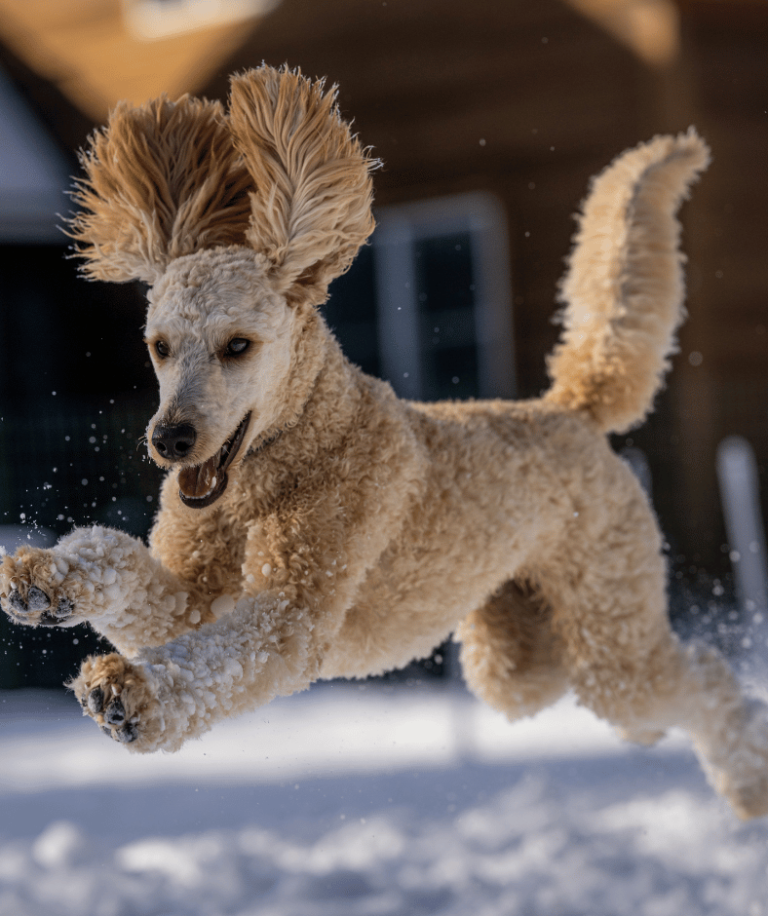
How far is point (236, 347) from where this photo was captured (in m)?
1.78

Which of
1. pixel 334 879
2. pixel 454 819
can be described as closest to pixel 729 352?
pixel 454 819

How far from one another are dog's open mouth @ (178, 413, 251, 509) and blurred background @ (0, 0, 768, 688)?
4.39 metres

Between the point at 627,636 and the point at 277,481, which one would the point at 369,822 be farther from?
the point at 277,481

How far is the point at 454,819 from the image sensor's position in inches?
150

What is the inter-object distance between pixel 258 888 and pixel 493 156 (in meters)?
5.17

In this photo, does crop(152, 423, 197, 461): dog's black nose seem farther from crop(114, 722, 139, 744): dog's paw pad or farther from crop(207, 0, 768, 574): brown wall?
crop(207, 0, 768, 574): brown wall

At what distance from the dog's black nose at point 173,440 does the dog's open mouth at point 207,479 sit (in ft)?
0.35

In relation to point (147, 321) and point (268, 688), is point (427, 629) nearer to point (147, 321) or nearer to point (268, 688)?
point (268, 688)

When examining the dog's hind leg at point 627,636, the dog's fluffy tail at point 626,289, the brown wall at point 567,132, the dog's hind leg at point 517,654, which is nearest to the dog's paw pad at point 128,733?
the dog's hind leg at point 627,636

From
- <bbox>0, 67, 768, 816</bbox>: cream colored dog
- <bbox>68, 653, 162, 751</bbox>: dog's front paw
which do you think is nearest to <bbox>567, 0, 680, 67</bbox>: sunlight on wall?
<bbox>0, 67, 768, 816</bbox>: cream colored dog

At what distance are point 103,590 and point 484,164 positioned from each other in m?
5.64

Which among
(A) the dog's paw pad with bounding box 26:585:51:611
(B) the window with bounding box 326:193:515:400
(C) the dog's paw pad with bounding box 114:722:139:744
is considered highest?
(B) the window with bounding box 326:193:515:400

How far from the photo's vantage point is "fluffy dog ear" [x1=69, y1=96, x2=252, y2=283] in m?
1.95

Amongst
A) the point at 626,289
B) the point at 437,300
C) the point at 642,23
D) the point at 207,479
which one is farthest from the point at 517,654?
the point at 642,23
